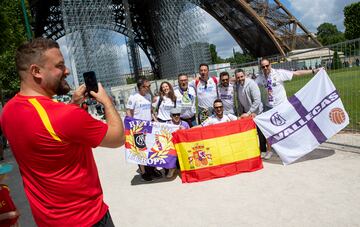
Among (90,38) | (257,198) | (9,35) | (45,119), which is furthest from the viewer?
(90,38)

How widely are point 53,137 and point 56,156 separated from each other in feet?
0.35

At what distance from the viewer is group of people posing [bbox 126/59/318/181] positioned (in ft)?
20.6

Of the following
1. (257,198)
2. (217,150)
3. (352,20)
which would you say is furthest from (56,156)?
(352,20)

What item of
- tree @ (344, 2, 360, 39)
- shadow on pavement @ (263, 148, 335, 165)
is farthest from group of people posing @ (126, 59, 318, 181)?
tree @ (344, 2, 360, 39)

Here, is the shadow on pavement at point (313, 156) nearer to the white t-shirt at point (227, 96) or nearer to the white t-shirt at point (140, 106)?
the white t-shirt at point (227, 96)

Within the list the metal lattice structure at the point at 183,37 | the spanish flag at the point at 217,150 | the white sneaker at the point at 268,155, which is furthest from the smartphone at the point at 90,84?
the metal lattice structure at the point at 183,37

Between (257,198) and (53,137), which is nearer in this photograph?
(53,137)

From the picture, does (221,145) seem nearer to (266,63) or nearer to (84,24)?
(266,63)

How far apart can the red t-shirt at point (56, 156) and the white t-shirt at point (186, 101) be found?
4.74 meters

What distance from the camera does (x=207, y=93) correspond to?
6586 millimetres

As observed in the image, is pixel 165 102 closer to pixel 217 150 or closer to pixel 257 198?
pixel 217 150

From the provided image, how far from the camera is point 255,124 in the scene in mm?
6055

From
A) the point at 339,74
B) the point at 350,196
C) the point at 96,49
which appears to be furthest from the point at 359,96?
the point at 96,49

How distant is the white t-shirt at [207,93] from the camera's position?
6.55 meters
